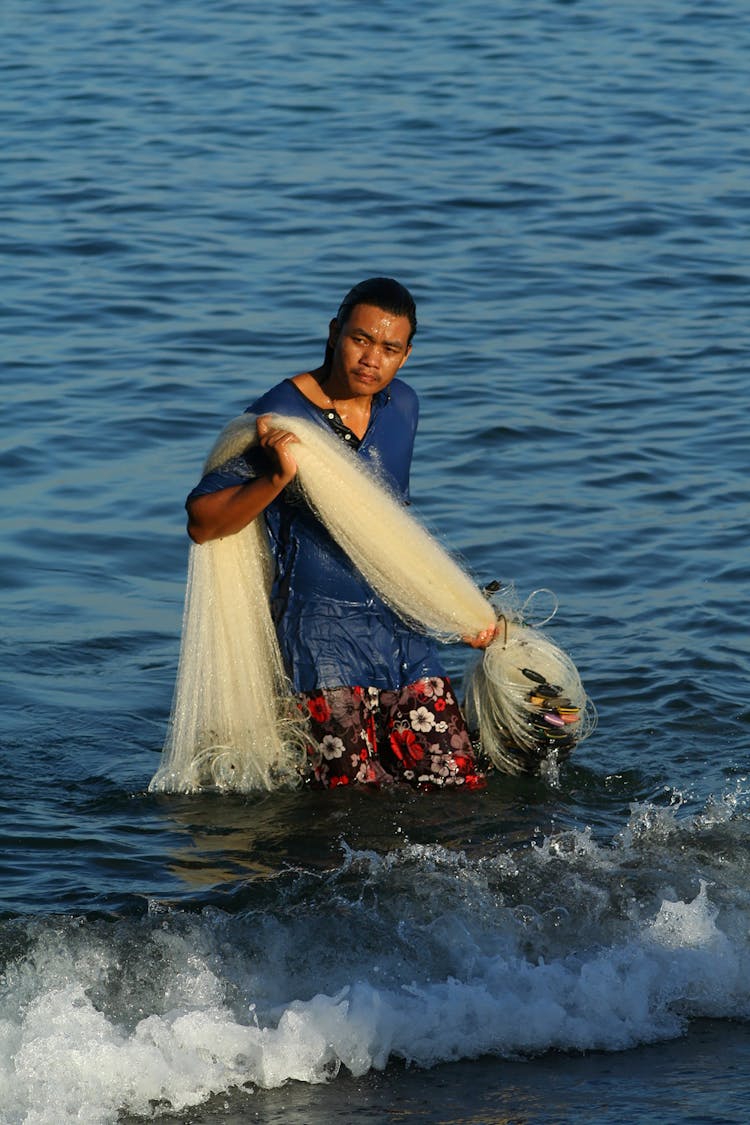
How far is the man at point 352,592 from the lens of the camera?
5.51 m

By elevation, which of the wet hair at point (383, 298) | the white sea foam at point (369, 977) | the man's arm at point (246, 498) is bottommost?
the white sea foam at point (369, 977)

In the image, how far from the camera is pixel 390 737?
591 cm

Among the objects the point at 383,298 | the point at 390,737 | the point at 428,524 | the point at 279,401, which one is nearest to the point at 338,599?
the point at 390,737

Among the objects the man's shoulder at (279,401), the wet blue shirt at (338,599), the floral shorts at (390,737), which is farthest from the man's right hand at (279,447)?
the floral shorts at (390,737)

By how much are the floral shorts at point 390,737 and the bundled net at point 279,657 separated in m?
0.09

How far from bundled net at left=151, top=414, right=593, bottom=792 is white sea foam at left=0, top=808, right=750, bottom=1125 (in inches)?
23.3

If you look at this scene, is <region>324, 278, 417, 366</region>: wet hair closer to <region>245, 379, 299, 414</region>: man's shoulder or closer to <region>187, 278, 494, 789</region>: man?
<region>187, 278, 494, 789</region>: man

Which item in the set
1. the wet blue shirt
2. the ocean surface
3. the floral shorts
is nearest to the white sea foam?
the ocean surface

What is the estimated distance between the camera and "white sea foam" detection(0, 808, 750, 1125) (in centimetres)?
452

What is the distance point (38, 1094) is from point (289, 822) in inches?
65.4

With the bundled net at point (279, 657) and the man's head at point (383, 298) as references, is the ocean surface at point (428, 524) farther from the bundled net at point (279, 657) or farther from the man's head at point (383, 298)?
the man's head at point (383, 298)

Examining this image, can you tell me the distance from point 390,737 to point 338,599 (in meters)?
0.47

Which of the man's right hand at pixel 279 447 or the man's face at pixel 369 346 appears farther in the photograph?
the man's face at pixel 369 346

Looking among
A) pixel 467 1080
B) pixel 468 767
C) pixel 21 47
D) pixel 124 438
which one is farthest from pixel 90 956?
pixel 21 47
